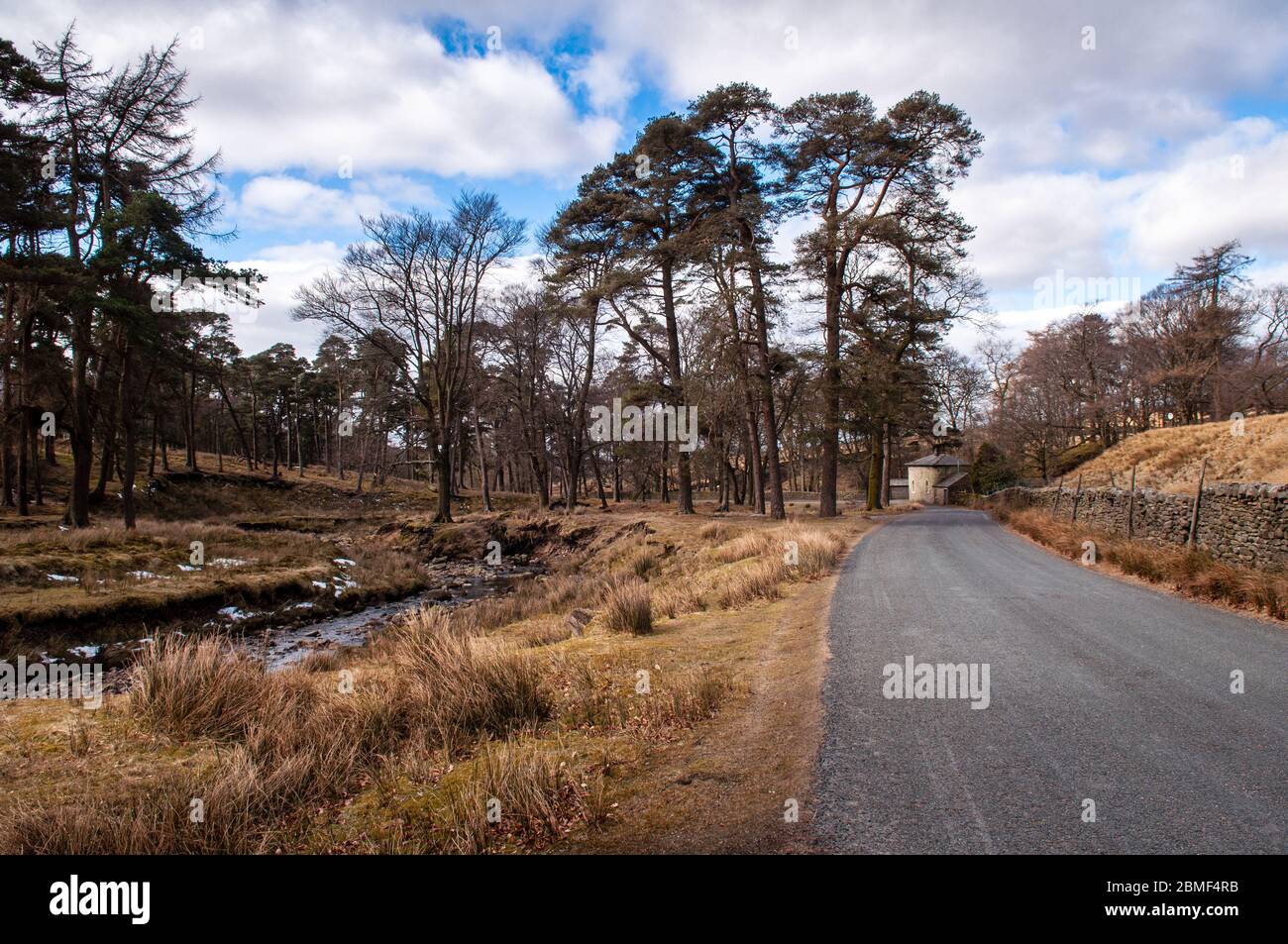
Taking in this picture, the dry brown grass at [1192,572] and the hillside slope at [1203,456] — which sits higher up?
the hillside slope at [1203,456]

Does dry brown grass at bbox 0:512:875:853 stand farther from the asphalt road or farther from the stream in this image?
the asphalt road

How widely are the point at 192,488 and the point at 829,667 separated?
41.6m

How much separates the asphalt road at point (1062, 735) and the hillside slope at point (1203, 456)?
47.5 feet

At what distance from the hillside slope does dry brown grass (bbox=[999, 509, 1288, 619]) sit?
6.34 metres

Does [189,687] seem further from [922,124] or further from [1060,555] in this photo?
[922,124]

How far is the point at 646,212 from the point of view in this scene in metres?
26.4

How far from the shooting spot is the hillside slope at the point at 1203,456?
67.6 feet

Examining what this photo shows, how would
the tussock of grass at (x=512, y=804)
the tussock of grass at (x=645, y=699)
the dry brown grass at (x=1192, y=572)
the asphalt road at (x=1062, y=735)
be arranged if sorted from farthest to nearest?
the dry brown grass at (x=1192, y=572) < the tussock of grass at (x=645, y=699) < the tussock of grass at (x=512, y=804) < the asphalt road at (x=1062, y=735)

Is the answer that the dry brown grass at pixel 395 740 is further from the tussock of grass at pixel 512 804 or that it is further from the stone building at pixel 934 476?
the stone building at pixel 934 476

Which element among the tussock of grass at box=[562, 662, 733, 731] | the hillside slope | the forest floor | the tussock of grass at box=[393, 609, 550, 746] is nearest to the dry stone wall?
the hillside slope

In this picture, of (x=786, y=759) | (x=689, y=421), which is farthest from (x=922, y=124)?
(x=786, y=759)

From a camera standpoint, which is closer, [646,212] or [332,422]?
[646,212]

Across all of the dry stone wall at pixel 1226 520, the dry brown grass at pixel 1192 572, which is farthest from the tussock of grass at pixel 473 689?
the dry stone wall at pixel 1226 520

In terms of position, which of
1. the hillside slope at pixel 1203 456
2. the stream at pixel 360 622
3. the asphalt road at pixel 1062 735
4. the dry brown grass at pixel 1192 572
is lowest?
the stream at pixel 360 622
